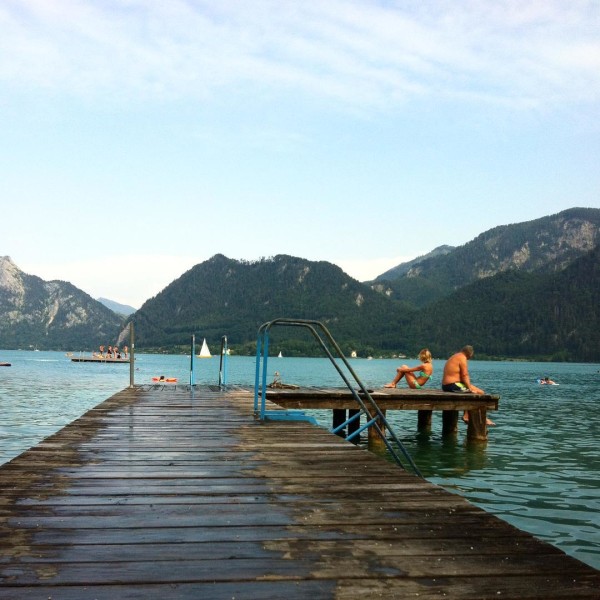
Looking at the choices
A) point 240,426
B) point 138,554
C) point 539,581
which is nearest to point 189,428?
point 240,426

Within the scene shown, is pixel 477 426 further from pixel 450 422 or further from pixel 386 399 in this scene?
pixel 386 399

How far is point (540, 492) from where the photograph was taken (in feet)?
43.9

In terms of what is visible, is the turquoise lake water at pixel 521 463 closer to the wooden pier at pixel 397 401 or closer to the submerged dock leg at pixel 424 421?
the submerged dock leg at pixel 424 421

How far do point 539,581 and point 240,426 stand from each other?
7778 mm

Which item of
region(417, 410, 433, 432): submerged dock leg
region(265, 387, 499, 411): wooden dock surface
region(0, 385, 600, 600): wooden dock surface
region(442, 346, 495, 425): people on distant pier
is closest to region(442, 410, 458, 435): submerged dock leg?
region(417, 410, 433, 432): submerged dock leg

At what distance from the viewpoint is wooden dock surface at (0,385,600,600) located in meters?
3.65

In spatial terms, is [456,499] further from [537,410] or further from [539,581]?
[537,410]

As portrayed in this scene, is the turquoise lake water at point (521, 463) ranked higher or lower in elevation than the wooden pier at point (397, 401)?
lower

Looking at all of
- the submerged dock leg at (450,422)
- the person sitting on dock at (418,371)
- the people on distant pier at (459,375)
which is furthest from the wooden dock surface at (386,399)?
the submerged dock leg at (450,422)

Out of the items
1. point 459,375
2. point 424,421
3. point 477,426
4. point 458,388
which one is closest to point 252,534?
point 458,388

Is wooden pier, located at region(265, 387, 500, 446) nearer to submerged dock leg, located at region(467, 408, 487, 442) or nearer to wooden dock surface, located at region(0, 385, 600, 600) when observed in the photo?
submerged dock leg, located at region(467, 408, 487, 442)

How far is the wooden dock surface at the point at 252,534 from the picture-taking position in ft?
12.0

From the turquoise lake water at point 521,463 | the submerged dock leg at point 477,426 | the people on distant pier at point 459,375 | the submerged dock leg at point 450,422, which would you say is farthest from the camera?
the submerged dock leg at point 450,422

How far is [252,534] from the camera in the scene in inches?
184
